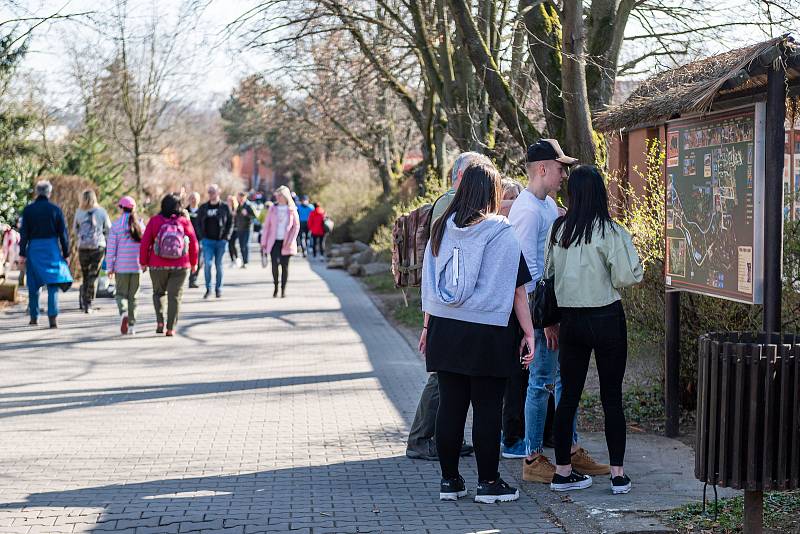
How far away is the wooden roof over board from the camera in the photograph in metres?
5.30

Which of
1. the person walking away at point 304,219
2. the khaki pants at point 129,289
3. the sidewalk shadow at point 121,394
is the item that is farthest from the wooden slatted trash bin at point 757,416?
the person walking away at point 304,219

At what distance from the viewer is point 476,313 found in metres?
5.54

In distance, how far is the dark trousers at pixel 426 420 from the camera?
682 centimetres

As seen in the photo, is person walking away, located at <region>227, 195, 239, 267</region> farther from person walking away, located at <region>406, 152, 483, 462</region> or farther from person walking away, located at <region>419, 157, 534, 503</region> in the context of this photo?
person walking away, located at <region>419, 157, 534, 503</region>

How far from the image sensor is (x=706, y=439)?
15.8ft

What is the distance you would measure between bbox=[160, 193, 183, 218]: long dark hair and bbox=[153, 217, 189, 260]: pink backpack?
110mm

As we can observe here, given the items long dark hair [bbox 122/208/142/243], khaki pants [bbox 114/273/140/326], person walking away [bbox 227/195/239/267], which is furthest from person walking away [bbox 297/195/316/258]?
khaki pants [bbox 114/273/140/326]

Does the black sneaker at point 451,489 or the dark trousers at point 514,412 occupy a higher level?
the dark trousers at point 514,412

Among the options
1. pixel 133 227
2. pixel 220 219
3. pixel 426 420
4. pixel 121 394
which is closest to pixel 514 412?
pixel 426 420

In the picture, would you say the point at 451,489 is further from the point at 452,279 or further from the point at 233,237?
the point at 233,237

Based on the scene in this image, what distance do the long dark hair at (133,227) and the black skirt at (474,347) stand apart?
28.4ft

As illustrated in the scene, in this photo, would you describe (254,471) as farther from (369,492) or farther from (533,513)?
(533,513)

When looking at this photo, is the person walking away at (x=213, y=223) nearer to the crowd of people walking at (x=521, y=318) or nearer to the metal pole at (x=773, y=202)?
the crowd of people walking at (x=521, y=318)

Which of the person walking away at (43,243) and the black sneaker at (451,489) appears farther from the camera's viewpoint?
the person walking away at (43,243)
